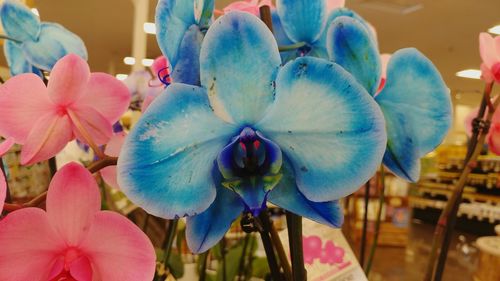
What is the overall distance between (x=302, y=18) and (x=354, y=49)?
0.05m

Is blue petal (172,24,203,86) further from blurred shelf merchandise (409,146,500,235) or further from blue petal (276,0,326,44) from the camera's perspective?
blurred shelf merchandise (409,146,500,235)

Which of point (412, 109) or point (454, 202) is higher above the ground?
point (412, 109)

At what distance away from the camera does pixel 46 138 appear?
0.97 ft

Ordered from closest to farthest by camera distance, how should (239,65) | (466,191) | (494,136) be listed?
(239,65)
(494,136)
(466,191)

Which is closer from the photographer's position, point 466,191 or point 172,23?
point 172,23

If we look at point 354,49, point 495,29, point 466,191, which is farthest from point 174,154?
point 466,191

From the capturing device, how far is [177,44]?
285 millimetres

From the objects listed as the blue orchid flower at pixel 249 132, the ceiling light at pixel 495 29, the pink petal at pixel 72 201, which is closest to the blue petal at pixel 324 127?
the blue orchid flower at pixel 249 132

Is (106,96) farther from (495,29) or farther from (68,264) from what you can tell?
(495,29)

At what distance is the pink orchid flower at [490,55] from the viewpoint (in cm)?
46

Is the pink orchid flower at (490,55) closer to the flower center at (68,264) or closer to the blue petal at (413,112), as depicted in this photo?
the blue petal at (413,112)

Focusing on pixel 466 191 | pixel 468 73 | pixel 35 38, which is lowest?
pixel 466 191

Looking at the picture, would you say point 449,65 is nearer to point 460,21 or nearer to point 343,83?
point 460,21

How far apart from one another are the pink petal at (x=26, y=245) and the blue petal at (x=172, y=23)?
118mm
